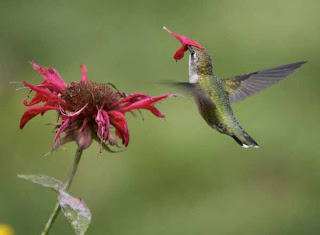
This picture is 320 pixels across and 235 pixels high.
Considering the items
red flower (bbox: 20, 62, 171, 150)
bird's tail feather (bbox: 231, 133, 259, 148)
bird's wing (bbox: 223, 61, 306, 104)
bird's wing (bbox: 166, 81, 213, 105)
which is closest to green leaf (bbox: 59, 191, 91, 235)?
red flower (bbox: 20, 62, 171, 150)

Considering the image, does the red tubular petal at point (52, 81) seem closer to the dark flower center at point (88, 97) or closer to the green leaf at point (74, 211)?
the dark flower center at point (88, 97)

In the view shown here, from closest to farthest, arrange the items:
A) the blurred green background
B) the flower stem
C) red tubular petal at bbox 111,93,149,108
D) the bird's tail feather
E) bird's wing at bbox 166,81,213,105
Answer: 1. the flower stem
2. bird's wing at bbox 166,81,213,105
3. red tubular petal at bbox 111,93,149,108
4. the bird's tail feather
5. the blurred green background

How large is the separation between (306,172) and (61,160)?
4.02 feet

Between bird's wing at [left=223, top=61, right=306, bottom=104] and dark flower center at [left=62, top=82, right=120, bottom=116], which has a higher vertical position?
bird's wing at [left=223, top=61, right=306, bottom=104]

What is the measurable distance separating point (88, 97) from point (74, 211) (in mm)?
305

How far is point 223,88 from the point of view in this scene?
201 cm

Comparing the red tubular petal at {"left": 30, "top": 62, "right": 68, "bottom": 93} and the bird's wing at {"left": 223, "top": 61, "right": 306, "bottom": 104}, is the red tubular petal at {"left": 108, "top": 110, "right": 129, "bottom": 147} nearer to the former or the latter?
the red tubular petal at {"left": 30, "top": 62, "right": 68, "bottom": 93}

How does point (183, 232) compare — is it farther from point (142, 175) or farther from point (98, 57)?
point (98, 57)

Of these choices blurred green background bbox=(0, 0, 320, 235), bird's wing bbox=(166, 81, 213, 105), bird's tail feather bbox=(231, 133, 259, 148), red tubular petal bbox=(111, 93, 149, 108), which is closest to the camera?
bird's wing bbox=(166, 81, 213, 105)

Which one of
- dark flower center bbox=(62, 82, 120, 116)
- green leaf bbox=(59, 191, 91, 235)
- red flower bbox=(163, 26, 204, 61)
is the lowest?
green leaf bbox=(59, 191, 91, 235)

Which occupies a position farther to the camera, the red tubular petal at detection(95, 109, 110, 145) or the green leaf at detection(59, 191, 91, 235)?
the red tubular petal at detection(95, 109, 110, 145)

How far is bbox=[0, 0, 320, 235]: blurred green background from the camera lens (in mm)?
3436

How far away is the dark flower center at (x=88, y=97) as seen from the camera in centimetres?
161

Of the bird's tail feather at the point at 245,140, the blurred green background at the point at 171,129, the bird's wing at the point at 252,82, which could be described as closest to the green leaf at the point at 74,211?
the bird's tail feather at the point at 245,140
